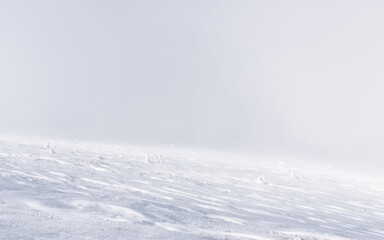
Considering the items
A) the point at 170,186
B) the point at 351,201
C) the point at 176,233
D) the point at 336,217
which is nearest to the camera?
the point at 176,233

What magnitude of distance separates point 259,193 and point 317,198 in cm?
308

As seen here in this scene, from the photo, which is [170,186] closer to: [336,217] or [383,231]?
[336,217]

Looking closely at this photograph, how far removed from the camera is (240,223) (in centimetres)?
1004

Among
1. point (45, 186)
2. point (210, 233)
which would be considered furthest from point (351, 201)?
point (45, 186)

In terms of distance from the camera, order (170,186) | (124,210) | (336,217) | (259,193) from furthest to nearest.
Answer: (259,193)
(170,186)
(336,217)
(124,210)

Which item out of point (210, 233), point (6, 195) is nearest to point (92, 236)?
point (210, 233)

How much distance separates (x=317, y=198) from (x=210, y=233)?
10.9 metres

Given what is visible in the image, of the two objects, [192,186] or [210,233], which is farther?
[192,186]

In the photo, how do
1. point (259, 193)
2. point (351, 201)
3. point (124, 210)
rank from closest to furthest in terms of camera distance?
point (124, 210) < point (259, 193) < point (351, 201)

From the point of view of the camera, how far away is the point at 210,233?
8.60m

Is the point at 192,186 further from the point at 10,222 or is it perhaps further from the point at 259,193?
the point at 10,222

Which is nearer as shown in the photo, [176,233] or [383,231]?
[176,233]

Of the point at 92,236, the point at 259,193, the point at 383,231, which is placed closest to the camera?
the point at 92,236

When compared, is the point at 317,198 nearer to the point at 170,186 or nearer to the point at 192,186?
the point at 192,186
